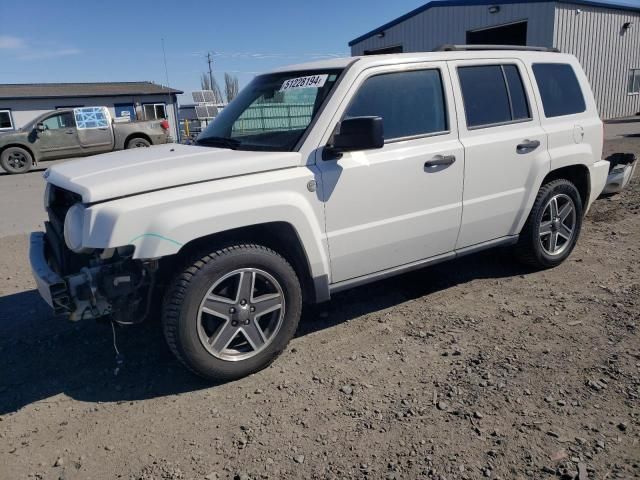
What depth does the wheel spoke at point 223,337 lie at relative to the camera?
10.2 feet

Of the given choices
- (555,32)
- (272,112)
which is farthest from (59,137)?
(555,32)

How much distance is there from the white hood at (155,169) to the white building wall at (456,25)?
654 inches

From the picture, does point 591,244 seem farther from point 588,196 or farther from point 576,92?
point 576,92

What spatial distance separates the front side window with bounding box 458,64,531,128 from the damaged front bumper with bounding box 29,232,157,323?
2.67 meters

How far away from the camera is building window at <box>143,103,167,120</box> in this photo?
99.8 ft

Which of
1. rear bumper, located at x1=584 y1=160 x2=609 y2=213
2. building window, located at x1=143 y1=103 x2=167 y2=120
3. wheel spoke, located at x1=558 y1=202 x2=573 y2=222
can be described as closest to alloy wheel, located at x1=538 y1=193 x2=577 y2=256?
wheel spoke, located at x1=558 y1=202 x2=573 y2=222

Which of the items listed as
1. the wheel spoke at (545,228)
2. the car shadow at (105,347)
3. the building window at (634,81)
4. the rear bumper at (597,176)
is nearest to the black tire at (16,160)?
the car shadow at (105,347)

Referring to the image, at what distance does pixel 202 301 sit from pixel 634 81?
26.4 metres

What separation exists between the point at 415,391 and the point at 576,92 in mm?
3422

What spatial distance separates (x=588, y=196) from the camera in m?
4.95

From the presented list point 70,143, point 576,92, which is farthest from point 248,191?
point 70,143

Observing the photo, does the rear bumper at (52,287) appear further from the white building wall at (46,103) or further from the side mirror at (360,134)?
the white building wall at (46,103)

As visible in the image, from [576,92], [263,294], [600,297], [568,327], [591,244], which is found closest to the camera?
[263,294]

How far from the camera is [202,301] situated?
9.82 feet
